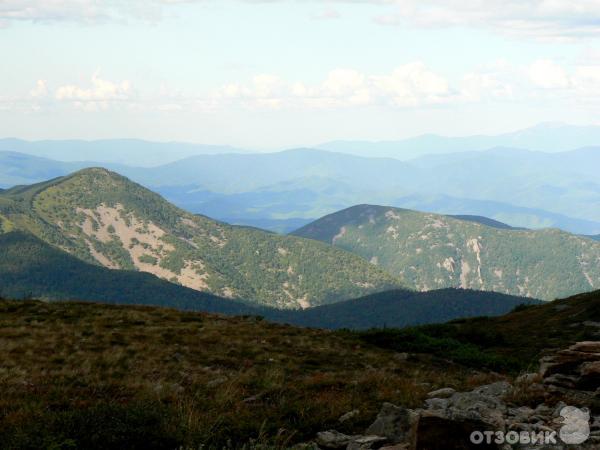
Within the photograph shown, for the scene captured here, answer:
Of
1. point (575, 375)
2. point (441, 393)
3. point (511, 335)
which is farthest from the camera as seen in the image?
point (511, 335)

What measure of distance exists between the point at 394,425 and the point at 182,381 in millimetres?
7854

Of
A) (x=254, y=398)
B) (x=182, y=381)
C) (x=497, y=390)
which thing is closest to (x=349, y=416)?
(x=254, y=398)

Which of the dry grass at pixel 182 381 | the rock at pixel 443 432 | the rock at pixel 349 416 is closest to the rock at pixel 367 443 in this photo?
the dry grass at pixel 182 381

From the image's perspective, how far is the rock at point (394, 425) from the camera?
10943mm

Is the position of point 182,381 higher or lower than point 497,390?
lower

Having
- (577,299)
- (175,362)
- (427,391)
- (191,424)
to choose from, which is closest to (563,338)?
(577,299)

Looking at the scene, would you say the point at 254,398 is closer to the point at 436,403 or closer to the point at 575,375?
the point at 436,403

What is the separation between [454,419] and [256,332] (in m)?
22.7

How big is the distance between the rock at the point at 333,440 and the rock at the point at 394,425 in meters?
0.51

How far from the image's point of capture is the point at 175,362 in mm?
21438

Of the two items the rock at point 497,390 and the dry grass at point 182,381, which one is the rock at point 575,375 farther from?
the dry grass at point 182,381

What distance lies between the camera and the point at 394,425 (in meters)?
11.2

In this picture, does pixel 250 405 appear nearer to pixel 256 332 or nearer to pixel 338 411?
pixel 338 411

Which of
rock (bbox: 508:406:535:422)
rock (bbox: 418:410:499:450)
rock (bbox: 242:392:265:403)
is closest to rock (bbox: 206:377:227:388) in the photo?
rock (bbox: 242:392:265:403)
